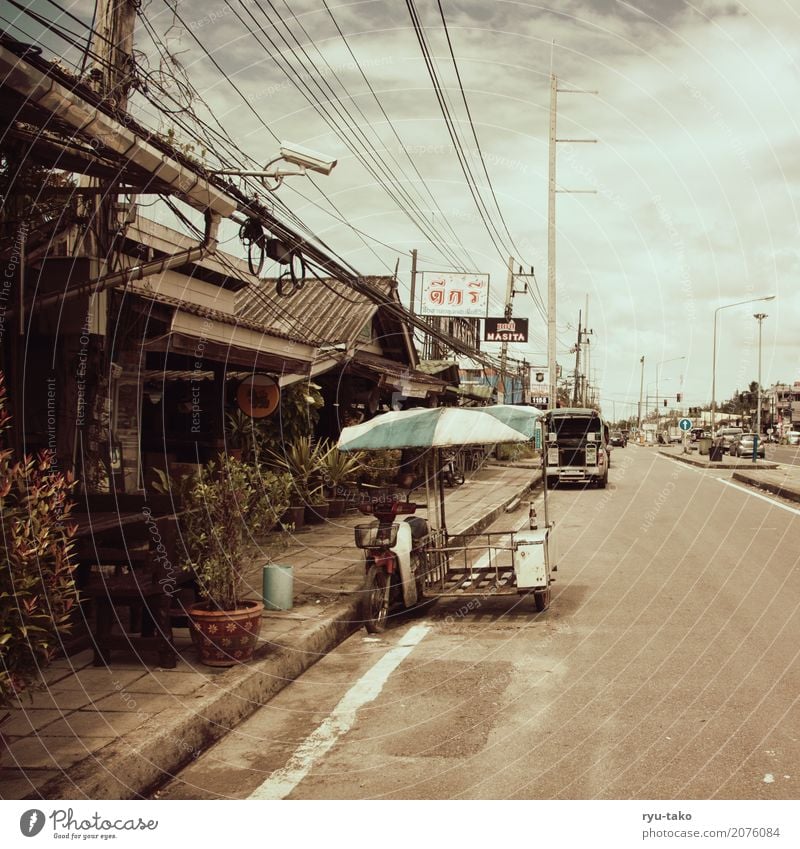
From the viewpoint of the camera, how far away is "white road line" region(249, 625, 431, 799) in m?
4.47

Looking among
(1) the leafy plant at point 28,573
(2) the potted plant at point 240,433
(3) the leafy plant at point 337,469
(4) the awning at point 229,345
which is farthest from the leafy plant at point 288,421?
(1) the leafy plant at point 28,573

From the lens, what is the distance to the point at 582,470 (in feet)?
94.0

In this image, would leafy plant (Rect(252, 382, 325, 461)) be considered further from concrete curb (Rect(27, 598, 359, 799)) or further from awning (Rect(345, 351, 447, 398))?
concrete curb (Rect(27, 598, 359, 799))

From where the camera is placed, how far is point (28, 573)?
3.87 meters

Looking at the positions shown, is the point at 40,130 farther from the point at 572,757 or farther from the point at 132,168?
the point at 572,757

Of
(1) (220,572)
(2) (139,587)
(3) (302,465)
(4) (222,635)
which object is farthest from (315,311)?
(4) (222,635)

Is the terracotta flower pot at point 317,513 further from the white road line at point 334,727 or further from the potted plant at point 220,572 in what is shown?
the potted plant at point 220,572

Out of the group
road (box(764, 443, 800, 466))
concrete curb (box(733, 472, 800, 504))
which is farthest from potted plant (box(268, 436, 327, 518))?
road (box(764, 443, 800, 466))

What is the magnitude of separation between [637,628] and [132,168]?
19.1ft

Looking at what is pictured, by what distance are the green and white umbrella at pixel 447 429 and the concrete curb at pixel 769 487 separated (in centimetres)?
1587

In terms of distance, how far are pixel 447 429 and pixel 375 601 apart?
5.53 ft

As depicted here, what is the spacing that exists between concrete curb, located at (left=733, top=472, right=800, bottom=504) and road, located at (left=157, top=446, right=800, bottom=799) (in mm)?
13543

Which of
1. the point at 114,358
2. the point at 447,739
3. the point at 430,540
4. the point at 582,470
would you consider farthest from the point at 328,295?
the point at 447,739

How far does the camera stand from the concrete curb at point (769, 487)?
75.0 ft
